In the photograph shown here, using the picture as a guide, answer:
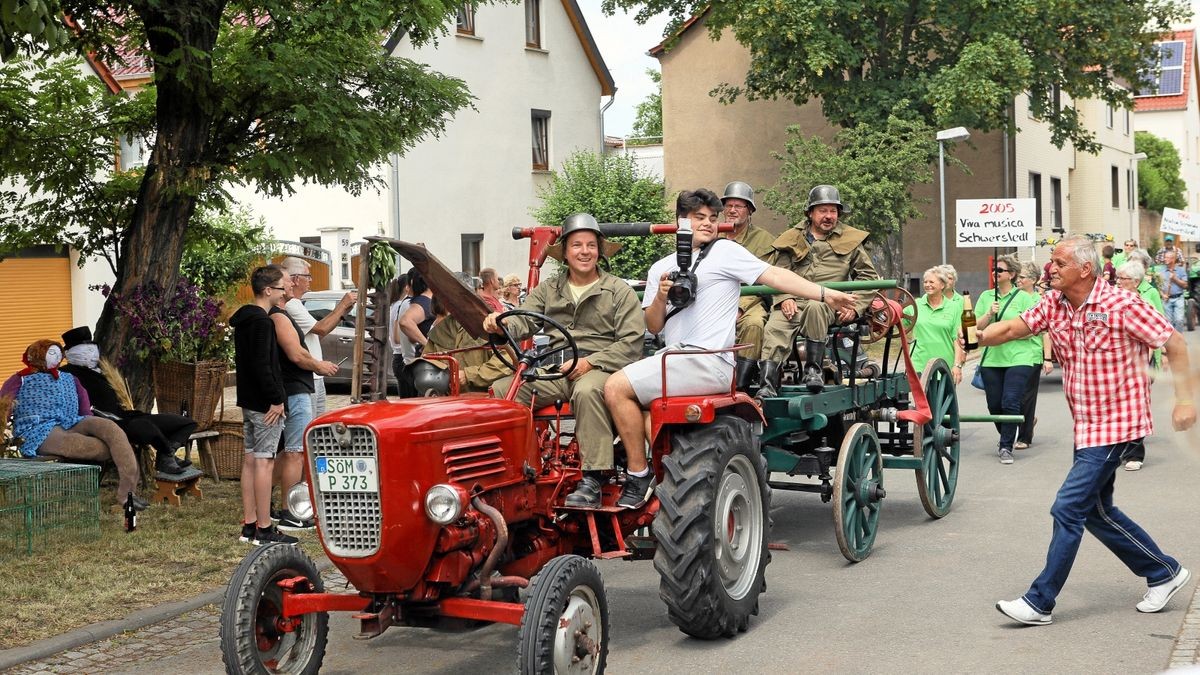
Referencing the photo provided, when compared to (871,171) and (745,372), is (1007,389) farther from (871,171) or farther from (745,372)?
(871,171)

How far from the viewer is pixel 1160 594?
6.89 m

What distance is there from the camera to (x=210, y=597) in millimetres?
7703

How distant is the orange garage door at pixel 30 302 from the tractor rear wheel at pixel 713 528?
57.8 ft

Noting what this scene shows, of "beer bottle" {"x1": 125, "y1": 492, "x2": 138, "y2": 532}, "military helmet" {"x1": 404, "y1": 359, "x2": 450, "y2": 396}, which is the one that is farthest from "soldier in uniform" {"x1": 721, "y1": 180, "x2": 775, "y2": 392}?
"beer bottle" {"x1": 125, "y1": 492, "x2": 138, "y2": 532}

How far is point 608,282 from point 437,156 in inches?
907

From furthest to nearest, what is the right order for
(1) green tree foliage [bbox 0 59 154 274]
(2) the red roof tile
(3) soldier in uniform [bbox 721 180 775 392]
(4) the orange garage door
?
(2) the red roof tile < (4) the orange garage door < (1) green tree foliage [bbox 0 59 154 274] < (3) soldier in uniform [bbox 721 180 775 392]

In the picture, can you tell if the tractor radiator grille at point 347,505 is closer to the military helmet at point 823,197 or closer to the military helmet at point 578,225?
the military helmet at point 578,225

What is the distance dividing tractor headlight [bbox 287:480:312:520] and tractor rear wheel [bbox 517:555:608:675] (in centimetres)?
102

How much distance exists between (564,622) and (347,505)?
0.99m

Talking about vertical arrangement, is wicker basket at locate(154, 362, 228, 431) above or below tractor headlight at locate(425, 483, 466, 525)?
above

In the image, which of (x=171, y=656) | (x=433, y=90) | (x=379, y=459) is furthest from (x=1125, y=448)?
(x=433, y=90)

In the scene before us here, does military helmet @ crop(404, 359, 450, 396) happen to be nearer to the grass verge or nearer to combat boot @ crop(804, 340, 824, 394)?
the grass verge

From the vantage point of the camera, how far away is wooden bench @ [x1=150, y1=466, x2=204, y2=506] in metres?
10.4

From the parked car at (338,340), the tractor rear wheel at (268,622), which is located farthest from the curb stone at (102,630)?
the parked car at (338,340)
